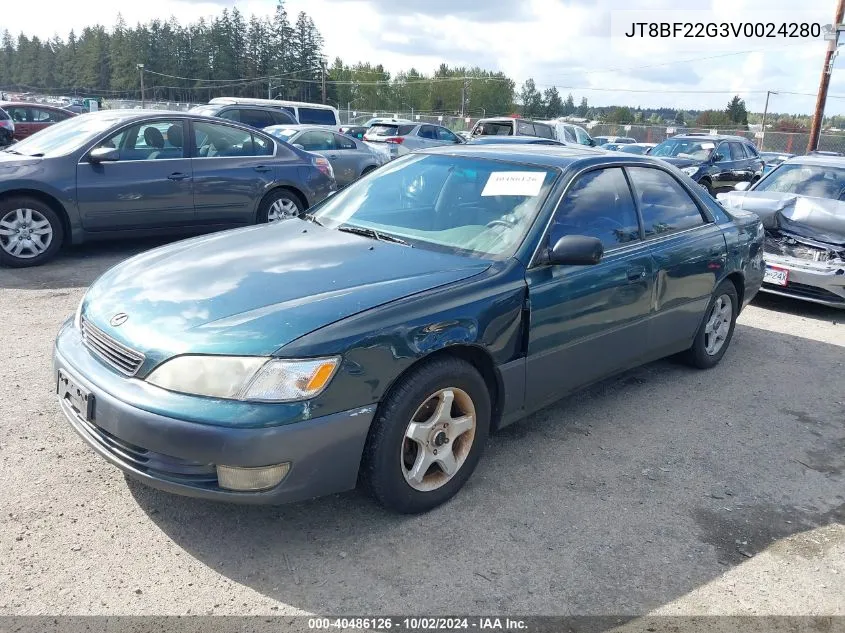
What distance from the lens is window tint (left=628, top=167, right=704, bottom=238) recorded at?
4.30 m

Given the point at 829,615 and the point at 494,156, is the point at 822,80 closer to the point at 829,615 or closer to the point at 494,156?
the point at 494,156

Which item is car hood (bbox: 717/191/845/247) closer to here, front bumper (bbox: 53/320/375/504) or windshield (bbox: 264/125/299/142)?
front bumper (bbox: 53/320/375/504)

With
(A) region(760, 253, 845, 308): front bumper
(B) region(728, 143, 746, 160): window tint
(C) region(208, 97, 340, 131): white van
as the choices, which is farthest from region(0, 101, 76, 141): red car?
(A) region(760, 253, 845, 308): front bumper

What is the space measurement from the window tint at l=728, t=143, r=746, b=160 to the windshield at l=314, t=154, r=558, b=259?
14.5m

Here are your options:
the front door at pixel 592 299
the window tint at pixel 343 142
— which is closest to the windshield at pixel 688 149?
the window tint at pixel 343 142

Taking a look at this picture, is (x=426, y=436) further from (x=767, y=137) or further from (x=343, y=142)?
(x=767, y=137)

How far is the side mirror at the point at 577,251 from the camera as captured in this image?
132 inches

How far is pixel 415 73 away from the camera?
135m

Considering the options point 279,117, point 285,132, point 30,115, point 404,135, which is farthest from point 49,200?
point 30,115

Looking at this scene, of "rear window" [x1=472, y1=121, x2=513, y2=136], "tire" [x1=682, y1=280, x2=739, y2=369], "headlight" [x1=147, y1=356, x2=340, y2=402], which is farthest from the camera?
"rear window" [x1=472, y1=121, x2=513, y2=136]

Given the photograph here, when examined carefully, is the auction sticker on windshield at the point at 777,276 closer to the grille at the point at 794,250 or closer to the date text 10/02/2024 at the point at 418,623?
the grille at the point at 794,250

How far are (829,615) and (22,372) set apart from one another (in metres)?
4.51

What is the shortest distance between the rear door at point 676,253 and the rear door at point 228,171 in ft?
16.6

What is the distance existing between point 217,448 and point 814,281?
635cm
